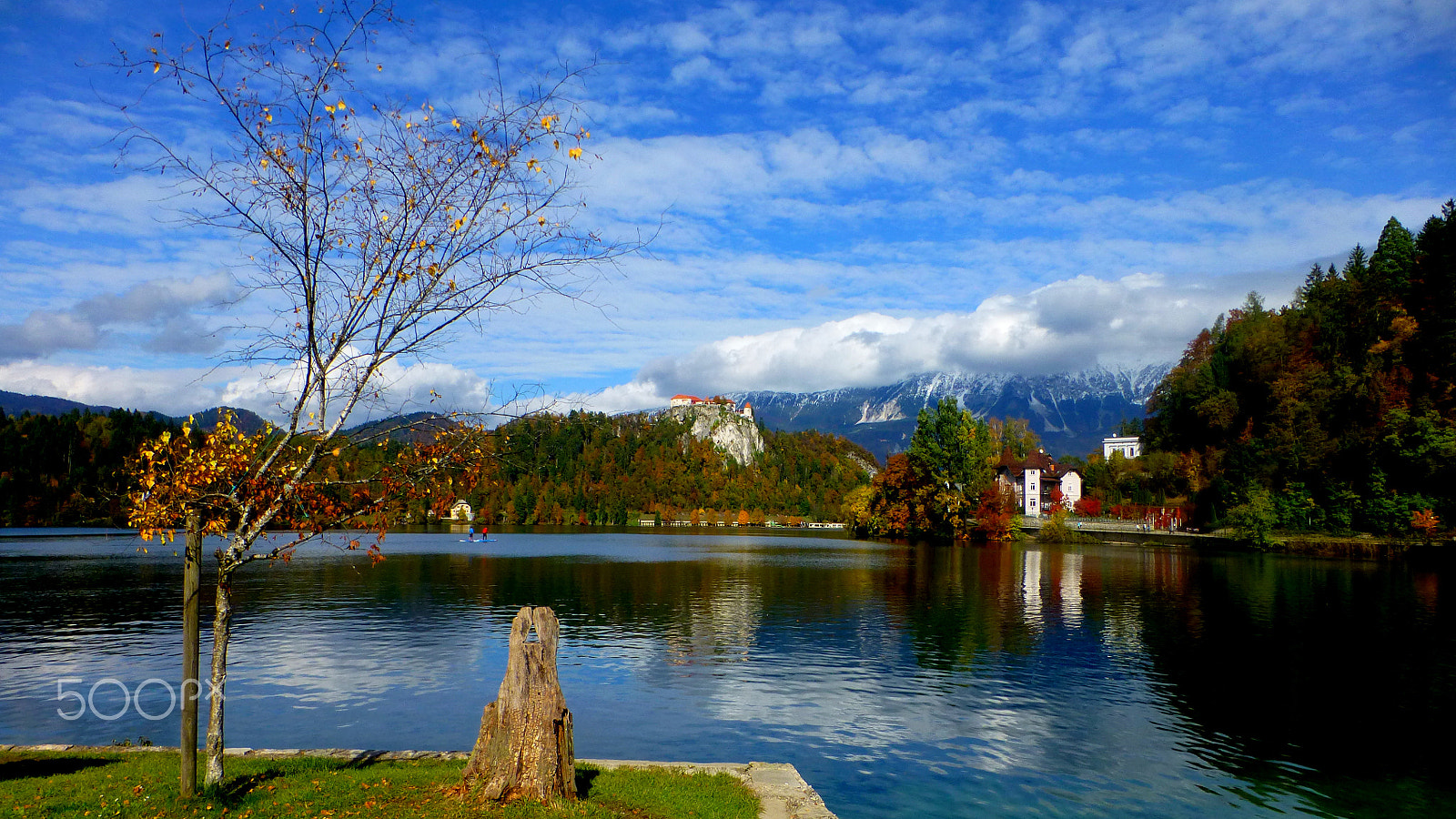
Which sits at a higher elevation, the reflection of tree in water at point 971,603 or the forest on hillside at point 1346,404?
the forest on hillside at point 1346,404

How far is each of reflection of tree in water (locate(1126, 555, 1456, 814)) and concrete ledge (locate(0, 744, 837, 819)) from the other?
10016 mm

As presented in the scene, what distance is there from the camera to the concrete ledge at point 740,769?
11844 millimetres

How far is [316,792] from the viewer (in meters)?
11.8

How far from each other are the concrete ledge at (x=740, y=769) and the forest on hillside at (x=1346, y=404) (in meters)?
76.0

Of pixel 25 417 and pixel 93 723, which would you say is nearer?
pixel 93 723

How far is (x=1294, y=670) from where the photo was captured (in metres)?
26.5

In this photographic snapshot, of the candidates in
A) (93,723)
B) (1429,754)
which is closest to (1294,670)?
(1429,754)

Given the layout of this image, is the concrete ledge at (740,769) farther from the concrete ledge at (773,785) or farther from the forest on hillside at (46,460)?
the forest on hillside at (46,460)

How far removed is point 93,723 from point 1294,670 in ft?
108

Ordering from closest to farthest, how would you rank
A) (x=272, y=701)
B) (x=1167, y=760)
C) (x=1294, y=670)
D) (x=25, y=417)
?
(x=1167, y=760) → (x=272, y=701) → (x=1294, y=670) → (x=25, y=417)

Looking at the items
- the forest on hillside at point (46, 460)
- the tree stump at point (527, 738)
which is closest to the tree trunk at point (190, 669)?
the tree stump at point (527, 738)

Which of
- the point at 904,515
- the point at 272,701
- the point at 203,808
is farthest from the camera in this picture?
the point at 904,515

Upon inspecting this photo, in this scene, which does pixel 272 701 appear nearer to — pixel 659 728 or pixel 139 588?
pixel 659 728

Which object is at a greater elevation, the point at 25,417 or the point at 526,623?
the point at 25,417
